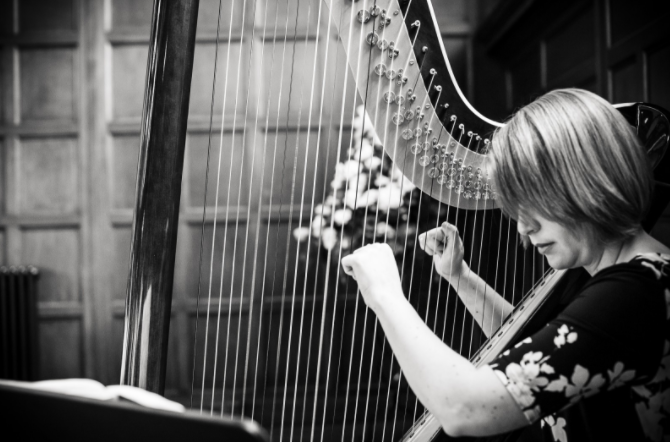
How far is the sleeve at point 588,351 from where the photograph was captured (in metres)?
0.63

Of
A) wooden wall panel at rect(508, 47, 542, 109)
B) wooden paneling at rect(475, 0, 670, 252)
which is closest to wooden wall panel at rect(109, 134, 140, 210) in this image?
wooden paneling at rect(475, 0, 670, 252)

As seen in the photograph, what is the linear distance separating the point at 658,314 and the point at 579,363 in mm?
124

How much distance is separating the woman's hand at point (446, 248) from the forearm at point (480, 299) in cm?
2

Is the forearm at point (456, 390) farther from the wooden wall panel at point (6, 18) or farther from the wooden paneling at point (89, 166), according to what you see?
the wooden wall panel at point (6, 18)

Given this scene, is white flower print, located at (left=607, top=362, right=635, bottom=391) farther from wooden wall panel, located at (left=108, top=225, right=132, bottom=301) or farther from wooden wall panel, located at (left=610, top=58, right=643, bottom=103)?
wooden wall panel, located at (left=108, top=225, right=132, bottom=301)

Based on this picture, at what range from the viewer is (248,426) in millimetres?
403

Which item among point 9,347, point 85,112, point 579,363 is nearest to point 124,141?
point 85,112

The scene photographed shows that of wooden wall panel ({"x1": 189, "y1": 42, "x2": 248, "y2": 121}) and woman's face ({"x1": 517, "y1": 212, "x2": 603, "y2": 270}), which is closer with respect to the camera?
woman's face ({"x1": 517, "y1": 212, "x2": 603, "y2": 270})

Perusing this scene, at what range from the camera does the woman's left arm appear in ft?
2.05

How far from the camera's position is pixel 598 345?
2.07 feet

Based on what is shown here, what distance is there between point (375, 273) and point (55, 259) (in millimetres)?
3032

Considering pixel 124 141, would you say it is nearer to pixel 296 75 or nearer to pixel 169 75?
pixel 296 75

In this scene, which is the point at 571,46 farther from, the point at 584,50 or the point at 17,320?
the point at 17,320

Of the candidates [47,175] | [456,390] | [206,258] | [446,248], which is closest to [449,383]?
[456,390]
